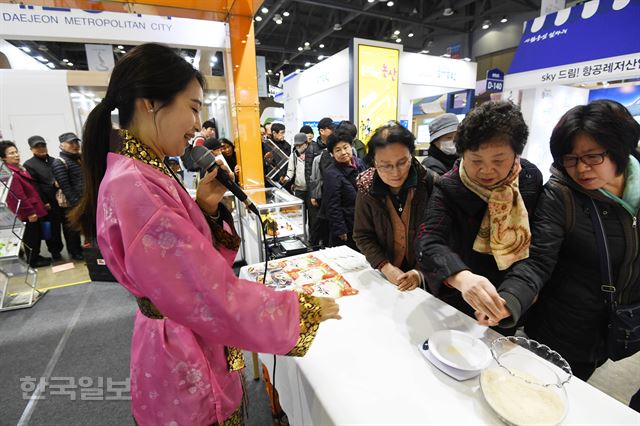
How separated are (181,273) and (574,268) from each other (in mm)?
1276

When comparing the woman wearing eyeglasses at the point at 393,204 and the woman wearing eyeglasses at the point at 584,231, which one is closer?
the woman wearing eyeglasses at the point at 584,231

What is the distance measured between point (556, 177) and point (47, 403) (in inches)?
118

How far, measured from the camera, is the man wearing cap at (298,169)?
4.35 m

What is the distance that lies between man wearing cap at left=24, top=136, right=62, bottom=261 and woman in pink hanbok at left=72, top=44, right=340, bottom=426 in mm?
4437

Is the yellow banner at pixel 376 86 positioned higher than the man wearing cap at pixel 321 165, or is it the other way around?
the yellow banner at pixel 376 86

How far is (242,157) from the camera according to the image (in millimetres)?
4012

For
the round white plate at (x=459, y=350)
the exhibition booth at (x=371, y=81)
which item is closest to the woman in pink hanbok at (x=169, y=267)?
the round white plate at (x=459, y=350)

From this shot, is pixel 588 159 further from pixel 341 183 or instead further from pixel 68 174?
pixel 68 174

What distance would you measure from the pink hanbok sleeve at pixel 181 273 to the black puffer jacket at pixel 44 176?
4.71 meters

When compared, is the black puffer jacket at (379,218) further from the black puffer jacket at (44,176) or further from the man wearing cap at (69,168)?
the black puffer jacket at (44,176)

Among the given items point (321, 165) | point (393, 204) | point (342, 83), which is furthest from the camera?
point (342, 83)

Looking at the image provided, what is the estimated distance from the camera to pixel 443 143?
2260mm

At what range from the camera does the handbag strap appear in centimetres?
102

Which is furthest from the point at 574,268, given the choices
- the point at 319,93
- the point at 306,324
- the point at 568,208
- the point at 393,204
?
the point at 319,93
